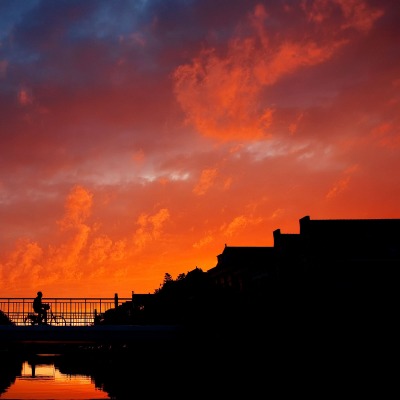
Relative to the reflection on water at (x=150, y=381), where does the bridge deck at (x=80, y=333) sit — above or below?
above

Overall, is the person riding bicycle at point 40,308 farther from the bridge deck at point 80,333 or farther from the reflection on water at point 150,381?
the reflection on water at point 150,381

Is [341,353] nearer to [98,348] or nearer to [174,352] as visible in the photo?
[174,352]

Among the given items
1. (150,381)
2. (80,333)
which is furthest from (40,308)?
(150,381)

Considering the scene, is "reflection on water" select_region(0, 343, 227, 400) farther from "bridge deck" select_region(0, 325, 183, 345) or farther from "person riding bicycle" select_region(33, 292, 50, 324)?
"person riding bicycle" select_region(33, 292, 50, 324)

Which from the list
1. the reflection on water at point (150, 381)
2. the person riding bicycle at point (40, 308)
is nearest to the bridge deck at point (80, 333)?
the person riding bicycle at point (40, 308)

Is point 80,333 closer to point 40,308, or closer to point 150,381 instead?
point 40,308

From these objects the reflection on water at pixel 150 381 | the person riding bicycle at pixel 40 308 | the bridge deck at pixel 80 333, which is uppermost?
the person riding bicycle at pixel 40 308

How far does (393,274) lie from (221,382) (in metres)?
18.7

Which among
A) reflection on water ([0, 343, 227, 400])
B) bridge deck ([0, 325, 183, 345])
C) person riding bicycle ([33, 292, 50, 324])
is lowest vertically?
reflection on water ([0, 343, 227, 400])

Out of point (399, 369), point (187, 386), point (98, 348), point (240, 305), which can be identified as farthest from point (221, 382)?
point (98, 348)

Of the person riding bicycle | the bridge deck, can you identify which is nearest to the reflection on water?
the bridge deck

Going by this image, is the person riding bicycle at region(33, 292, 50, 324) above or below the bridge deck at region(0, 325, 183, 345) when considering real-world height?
above

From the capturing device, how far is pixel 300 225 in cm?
5981

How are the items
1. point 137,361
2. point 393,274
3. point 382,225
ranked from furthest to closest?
1. point 137,361
2. point 382,225
3. point 393,274
